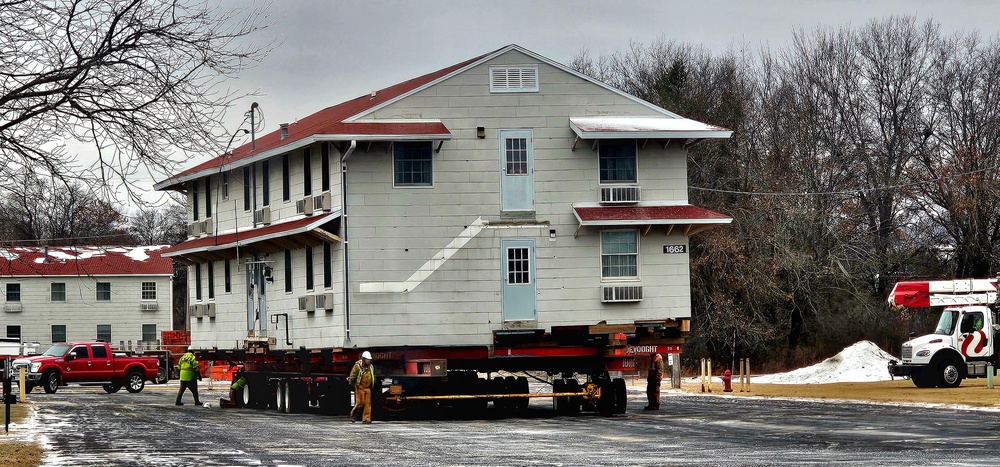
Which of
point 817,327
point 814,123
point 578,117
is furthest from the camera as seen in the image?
point 814,123

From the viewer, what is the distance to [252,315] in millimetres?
37062

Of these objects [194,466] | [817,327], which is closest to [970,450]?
[194,466]

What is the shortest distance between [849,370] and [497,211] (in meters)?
21.3

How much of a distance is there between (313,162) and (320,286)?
10.1 ft

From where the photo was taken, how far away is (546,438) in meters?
22.3

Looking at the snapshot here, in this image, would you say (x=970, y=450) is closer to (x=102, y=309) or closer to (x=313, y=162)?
(x=313, y=162)

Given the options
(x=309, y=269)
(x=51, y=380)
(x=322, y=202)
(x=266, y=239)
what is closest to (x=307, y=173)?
(x=322, y=202)

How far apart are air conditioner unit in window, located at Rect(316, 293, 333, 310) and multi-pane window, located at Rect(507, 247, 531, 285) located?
4.04 m

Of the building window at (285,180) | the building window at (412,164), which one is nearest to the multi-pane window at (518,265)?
the building window at (412,164)

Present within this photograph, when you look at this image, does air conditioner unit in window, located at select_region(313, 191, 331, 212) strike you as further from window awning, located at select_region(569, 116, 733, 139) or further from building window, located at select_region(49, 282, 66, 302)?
building window, located at select_region(49, 282, 66, 302)

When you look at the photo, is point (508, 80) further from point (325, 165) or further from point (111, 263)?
point (111, 263)

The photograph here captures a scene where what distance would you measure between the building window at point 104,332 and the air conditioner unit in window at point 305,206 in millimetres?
46265

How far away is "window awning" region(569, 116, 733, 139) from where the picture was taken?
3014 cm

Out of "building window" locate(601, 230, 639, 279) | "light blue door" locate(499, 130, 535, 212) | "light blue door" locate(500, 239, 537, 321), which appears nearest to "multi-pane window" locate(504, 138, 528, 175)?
"light blue door" locate(499, 130, 535, 212)
